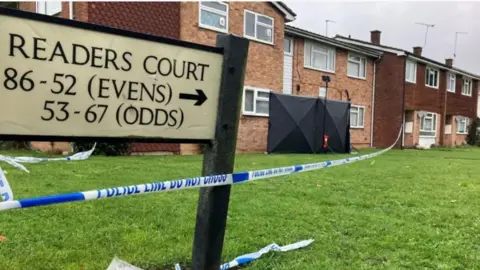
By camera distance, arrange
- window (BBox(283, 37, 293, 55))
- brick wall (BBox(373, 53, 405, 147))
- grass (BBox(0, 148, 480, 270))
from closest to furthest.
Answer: grass (BBox(0, 148, 480, 270)) → window (BBox(283, 37, 293, 55)) → brick wall (BBox(373, 53, 405, 147))

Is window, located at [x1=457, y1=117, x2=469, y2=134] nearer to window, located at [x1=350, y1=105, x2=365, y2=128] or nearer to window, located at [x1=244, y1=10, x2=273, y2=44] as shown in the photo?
window, located at [x1=350, y1=105, x2=365, y2=128]

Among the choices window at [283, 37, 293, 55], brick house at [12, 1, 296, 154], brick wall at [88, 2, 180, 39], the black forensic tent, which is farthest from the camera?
window at [283, 37, 293, 55]

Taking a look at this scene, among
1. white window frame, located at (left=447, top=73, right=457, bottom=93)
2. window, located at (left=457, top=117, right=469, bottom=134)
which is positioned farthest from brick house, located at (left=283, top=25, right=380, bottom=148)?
window, located at (left=457, top=117, right=469, bottom=134)

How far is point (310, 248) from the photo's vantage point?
3.77 meters

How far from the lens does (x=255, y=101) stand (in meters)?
17.9

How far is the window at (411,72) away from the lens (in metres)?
28.0

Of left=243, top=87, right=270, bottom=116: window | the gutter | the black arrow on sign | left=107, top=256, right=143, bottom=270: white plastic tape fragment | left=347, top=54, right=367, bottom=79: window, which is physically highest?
the gutter

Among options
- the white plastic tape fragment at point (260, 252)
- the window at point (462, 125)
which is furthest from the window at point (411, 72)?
the white plastic tape fragment at point (260, 252)

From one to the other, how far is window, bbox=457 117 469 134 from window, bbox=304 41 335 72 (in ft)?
55.8

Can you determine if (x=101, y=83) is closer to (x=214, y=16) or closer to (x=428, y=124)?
(x=214, y=16)

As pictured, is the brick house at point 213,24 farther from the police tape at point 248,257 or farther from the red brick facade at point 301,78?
the police tape at point 248,257

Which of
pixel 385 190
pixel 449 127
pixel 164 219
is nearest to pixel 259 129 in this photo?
pixel 385 190

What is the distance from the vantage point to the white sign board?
7.14ft

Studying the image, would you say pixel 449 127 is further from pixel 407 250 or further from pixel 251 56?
pixel 407 250
